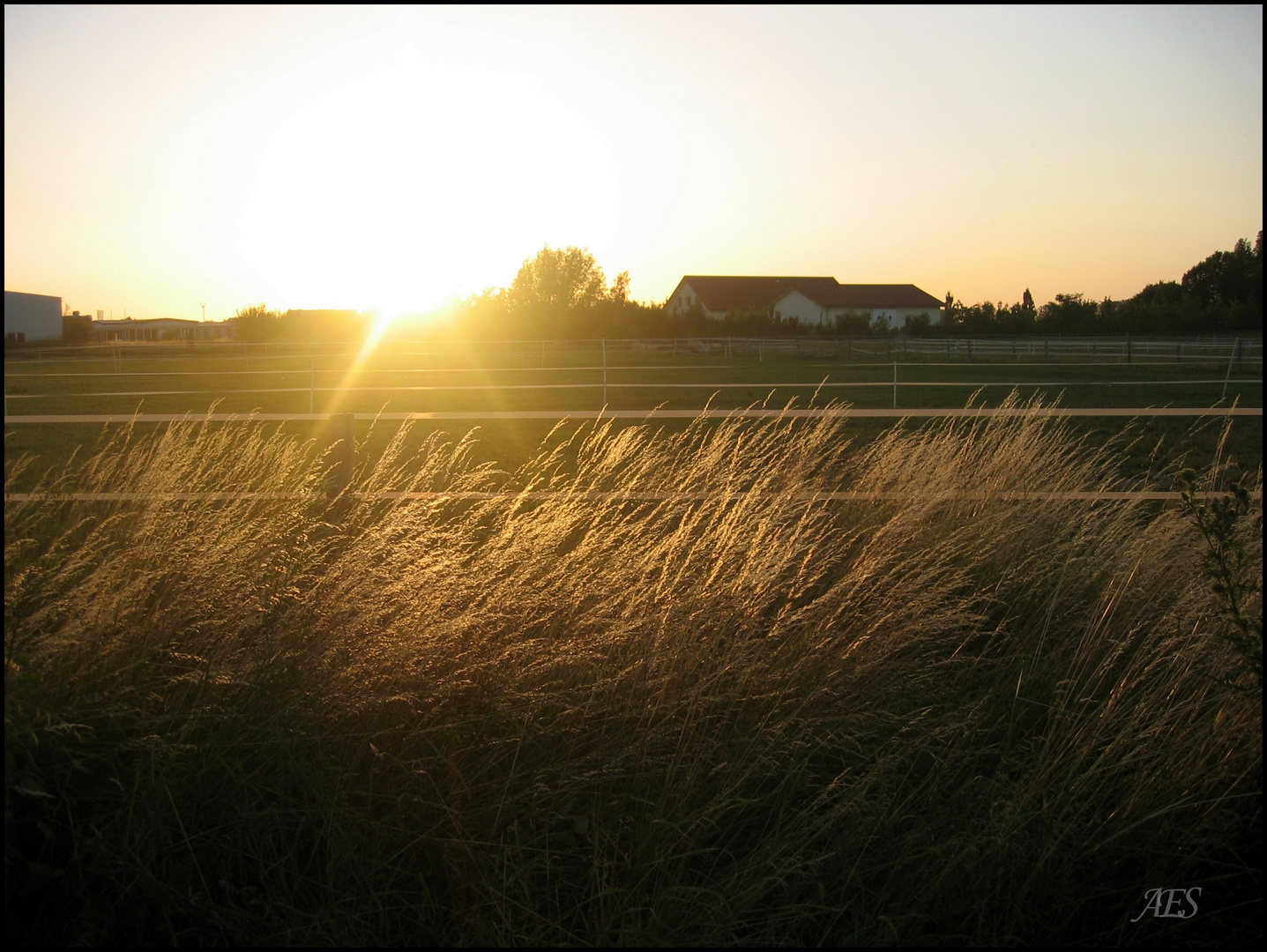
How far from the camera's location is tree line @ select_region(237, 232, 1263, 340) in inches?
1389

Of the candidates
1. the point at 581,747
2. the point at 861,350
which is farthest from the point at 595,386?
the point at 861,350

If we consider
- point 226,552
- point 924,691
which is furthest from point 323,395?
point 924,691

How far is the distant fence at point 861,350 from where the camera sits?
30.3 meters

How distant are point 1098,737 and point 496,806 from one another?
199 centimetres

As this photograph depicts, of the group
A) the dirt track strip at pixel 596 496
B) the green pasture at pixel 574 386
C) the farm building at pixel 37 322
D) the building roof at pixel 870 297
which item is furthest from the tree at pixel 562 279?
the dirt track strip at pixel 596 496

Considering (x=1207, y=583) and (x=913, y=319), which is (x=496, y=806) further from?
(x=913, y=319)

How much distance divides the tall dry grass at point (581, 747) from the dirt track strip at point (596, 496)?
94 mm

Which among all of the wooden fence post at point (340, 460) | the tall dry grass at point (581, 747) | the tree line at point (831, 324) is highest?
the tree line at point (831, 324)

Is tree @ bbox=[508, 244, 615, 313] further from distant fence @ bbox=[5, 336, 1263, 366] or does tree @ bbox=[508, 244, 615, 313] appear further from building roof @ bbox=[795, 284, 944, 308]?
distant fence @ bbox=[5, 336, 1263, 366]

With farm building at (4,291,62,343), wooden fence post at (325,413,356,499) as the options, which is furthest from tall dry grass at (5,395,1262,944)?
farm building at (4,291,62,343)

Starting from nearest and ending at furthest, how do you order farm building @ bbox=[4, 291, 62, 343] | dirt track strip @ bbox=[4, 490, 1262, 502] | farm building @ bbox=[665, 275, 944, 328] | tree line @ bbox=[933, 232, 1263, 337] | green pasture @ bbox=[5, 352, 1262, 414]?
Answer: dirt track strip @ bbox=[4, 490, 1262, 502] < green pasture @ bbox=[5, 352, 1262, 414] < farm building @ bbox=[4, 291, 62, 343] < tree line @ bbox=[933, 232, 1263, 337] < farm building @ bbox=[665, 275, 944, 328]

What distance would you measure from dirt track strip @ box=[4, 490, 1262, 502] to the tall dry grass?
0.31 ft

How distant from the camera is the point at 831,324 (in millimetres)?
46531

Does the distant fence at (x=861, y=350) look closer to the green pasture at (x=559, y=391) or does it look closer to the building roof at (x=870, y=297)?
the green pasture at (x=559, y=391)
